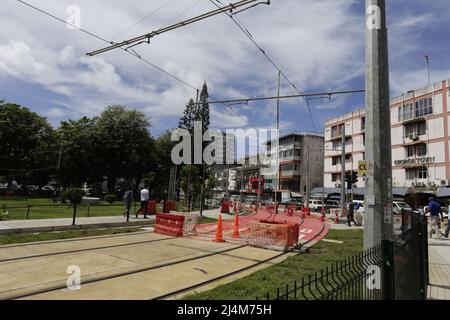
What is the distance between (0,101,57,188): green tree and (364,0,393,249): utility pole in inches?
2100

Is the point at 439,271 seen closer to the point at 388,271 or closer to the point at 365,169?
the point at 365,169

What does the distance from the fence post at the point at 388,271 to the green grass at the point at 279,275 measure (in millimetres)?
2652

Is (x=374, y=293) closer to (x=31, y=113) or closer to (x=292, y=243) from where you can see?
(x=292, y=243)

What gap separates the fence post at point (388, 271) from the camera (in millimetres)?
3869

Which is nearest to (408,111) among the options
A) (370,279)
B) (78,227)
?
(78,227)

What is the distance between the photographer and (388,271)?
12.9 feet

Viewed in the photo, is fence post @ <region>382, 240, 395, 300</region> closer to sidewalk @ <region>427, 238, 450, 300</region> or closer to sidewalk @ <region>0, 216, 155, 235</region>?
sidewalk @ <region>427, 238, 450, 300</region>

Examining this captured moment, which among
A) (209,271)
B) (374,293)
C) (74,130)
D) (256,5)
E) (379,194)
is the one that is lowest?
(209,271)

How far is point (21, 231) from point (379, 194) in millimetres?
11860

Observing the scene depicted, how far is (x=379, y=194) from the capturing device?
253 inches

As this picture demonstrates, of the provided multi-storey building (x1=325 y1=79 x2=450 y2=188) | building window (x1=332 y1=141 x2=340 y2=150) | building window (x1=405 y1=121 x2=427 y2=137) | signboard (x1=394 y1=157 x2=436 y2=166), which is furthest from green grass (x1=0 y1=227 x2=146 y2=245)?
building window (x1=332 y1=141 x2=340 y2=150)

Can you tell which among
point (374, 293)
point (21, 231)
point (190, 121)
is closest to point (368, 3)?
point (374, 293)

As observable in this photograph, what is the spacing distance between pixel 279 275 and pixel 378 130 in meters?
3.72
